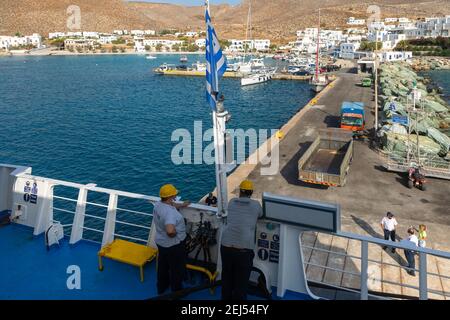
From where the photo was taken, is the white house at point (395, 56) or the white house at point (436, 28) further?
the white house at point (436, 28)

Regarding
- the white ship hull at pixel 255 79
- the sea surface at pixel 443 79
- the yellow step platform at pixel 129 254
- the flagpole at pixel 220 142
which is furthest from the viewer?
the white ship hull at pixel 255 79

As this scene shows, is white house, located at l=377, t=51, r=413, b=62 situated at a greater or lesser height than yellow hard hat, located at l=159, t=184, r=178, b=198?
greater

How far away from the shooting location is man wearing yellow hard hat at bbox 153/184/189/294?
6.94 metres

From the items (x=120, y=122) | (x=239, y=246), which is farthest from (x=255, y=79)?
(x=239, y=246)

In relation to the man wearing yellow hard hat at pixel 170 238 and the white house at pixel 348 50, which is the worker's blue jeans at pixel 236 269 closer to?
the man wearing yellow hard hat at pixel 170 238

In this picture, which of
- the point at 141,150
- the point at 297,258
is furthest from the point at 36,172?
the point at 297,258

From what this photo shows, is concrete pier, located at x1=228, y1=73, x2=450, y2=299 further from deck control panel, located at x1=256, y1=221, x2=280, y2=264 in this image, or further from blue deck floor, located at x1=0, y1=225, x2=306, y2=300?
blue deck floor, located at x1=0, y1=225, x2=306, y2=300

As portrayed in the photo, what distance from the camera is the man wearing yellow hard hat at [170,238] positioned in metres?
6.94

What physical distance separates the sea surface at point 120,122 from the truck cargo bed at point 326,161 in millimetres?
8345

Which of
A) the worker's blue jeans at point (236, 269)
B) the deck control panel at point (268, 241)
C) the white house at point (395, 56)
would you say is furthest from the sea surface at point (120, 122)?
the white house at point (395, 56)

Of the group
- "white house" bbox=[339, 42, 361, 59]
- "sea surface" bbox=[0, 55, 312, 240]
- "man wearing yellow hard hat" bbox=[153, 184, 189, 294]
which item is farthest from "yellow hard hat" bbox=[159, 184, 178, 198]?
"white house" bbox=[339, 42, 361, 59]

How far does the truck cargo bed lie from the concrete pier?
0.98m
